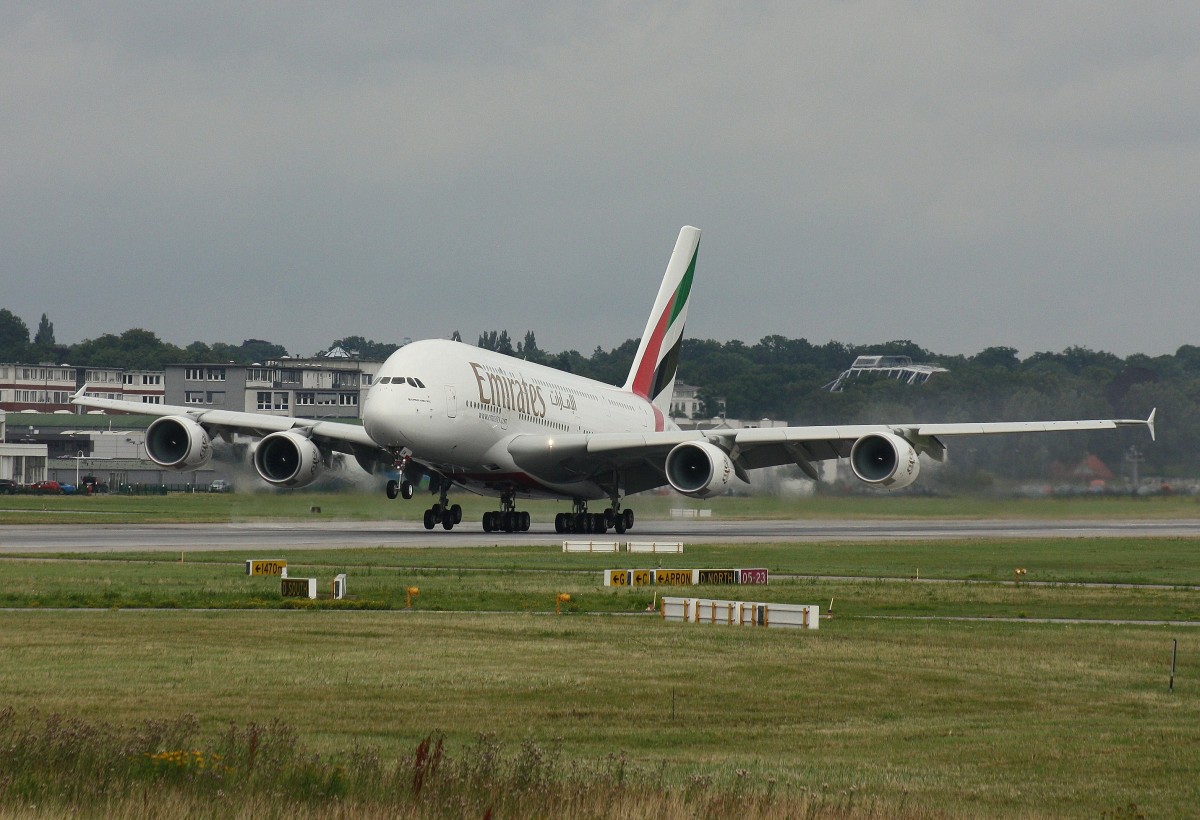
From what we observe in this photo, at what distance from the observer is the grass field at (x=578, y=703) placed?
1249 centimetres

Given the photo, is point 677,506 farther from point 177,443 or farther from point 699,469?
point 177,443

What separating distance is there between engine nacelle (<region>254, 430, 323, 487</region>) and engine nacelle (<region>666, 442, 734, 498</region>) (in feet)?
39.9

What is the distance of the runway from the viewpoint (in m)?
47.1

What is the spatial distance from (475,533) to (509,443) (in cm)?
354

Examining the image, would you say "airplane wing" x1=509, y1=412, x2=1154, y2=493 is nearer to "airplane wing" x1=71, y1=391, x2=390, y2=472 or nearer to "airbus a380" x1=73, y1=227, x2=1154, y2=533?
"airbus a380" x1=73, y1=227, x2=1154, y2=533

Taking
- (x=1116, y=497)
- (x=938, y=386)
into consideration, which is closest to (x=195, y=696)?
(x=1116, y=497)

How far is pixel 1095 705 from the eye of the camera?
1841cm

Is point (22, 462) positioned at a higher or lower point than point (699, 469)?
higher

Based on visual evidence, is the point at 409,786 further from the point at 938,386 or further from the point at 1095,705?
the point at 938,386

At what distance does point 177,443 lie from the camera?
55906mm

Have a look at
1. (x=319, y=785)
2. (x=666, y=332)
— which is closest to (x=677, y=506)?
(x=666, y=332)

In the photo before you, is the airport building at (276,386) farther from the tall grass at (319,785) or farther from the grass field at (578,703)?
the tall grass at (319,785)

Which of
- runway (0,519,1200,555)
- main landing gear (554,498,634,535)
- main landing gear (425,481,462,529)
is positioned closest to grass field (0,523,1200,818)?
runway (0,519,1200,555)

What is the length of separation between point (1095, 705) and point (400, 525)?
46.0m
